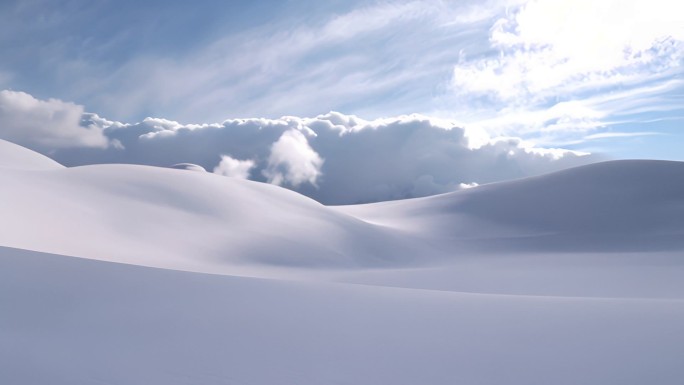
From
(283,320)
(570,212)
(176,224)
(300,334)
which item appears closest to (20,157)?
(176,224)

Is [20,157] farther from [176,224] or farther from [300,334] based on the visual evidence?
[300,334]

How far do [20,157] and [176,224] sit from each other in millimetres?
25175

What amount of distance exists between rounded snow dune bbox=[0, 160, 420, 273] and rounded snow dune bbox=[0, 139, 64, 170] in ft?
45.0

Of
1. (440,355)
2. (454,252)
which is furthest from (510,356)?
(454,252)

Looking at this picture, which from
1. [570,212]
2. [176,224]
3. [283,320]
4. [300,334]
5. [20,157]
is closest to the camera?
[300,334]

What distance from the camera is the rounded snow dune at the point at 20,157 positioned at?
37625mm

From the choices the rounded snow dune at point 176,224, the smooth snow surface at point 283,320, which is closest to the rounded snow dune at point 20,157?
the rounded snow dune at point 176,224

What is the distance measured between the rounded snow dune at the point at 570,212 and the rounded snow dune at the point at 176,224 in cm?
897

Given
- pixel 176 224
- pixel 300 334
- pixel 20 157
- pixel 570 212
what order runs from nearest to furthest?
1. pixel 300 334
2. pixel 176 224
3. pixel 570 212
4. pixel 20 157

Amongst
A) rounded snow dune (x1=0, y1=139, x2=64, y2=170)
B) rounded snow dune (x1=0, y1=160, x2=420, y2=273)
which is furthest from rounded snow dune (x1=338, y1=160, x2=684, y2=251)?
rounded snow dune (x1=0, y1=139, x2=64, y2=170)

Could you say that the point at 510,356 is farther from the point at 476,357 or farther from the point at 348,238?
the point at 348,238

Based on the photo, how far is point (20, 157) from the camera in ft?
132

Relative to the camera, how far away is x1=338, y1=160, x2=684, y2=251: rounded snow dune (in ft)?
109

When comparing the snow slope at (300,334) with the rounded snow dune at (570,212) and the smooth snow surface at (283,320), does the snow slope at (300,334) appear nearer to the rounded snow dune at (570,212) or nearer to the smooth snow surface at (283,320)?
the smooth snow surface at (283,320)
